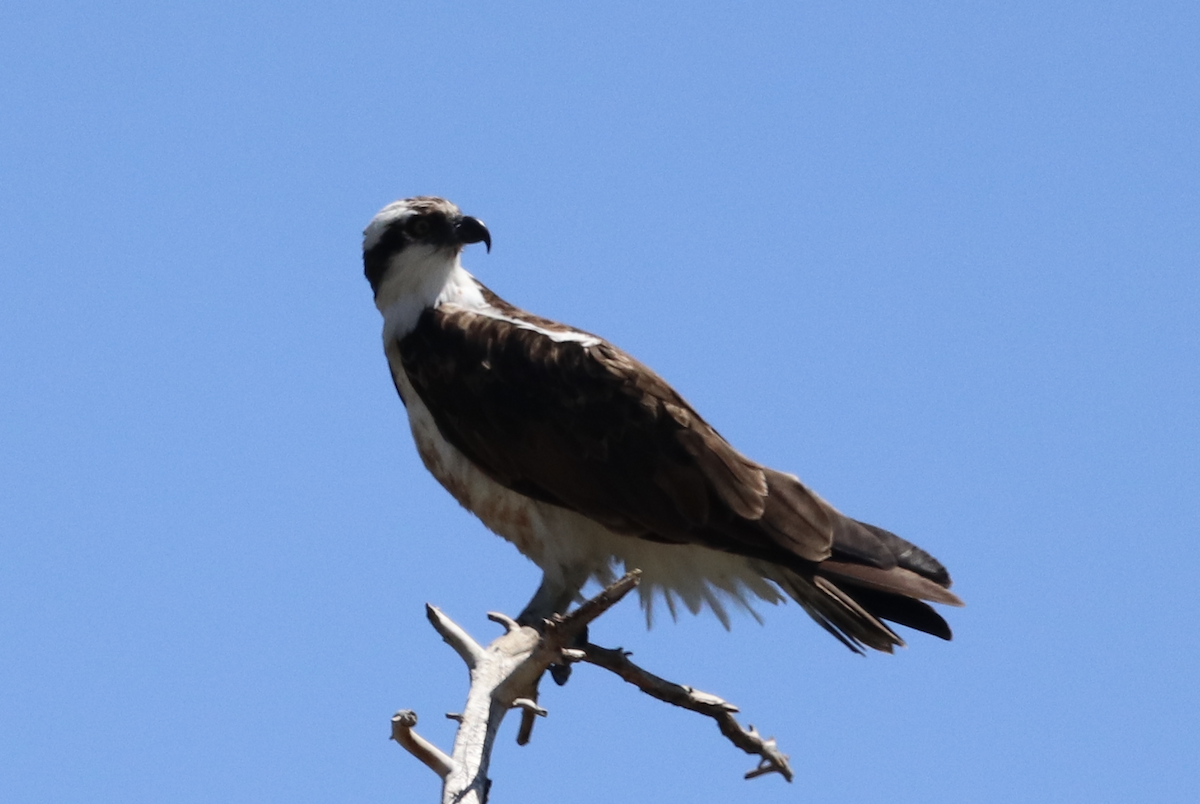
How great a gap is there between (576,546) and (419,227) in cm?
164

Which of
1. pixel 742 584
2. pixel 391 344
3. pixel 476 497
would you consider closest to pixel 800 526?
pixel 742 584

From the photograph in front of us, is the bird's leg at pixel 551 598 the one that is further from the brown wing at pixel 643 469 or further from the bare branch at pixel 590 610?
the bare branch at pixel 590 610

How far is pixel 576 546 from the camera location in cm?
735

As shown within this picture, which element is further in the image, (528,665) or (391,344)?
(391,344)

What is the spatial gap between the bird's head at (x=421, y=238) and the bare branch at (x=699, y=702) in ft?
7.47

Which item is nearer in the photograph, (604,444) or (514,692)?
(514,692)

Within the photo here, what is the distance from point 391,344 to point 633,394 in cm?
117

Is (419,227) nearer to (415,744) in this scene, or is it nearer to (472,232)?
(472,232)

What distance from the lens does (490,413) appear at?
24.3 feet

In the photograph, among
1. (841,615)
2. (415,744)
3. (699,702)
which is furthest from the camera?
(841,615)

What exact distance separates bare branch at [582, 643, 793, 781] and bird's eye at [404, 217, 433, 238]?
2.40m

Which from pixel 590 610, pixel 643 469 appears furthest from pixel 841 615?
pixel 590 610

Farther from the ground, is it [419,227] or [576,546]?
[419,227]

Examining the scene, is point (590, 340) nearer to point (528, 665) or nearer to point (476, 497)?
point (476, 497)
